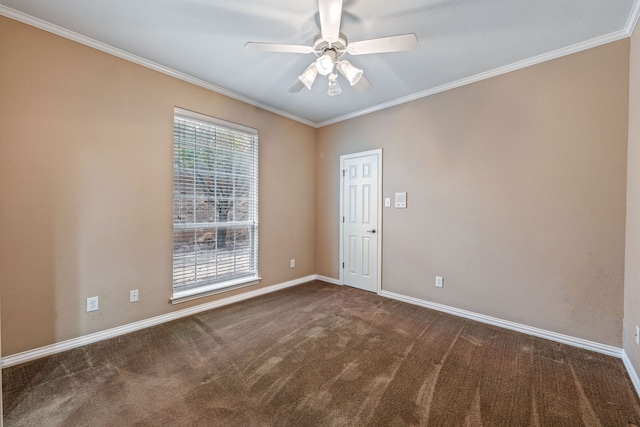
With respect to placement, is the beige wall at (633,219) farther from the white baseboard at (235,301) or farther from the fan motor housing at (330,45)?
the fan motor housing at (330,45)

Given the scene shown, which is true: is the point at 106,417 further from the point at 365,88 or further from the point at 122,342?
the point at 365,88

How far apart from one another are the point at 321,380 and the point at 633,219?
105 inches

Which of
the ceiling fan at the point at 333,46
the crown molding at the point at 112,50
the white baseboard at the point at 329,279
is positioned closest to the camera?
the ceiling fan at the point at 333,46

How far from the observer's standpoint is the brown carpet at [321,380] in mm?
1681

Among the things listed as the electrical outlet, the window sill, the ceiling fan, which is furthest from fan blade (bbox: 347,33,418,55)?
the electrical outlet

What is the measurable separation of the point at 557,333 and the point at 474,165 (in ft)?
5.90

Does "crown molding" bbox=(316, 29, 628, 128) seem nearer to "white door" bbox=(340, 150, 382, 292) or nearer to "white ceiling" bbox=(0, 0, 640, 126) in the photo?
"white ceiling" bbox=(0, 0, 640, 126)

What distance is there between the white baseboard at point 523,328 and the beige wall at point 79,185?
270 cm

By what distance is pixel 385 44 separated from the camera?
6.37ft

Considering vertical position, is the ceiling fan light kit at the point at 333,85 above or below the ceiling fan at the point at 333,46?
below

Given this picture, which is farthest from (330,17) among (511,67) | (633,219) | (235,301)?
(235,301)

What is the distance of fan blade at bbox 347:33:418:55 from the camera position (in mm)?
1854

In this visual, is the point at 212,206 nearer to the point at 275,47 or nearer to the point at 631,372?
the point at 275,47

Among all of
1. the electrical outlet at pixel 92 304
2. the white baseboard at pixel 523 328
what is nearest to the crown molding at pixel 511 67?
the white baseboard at pixel 523 328
